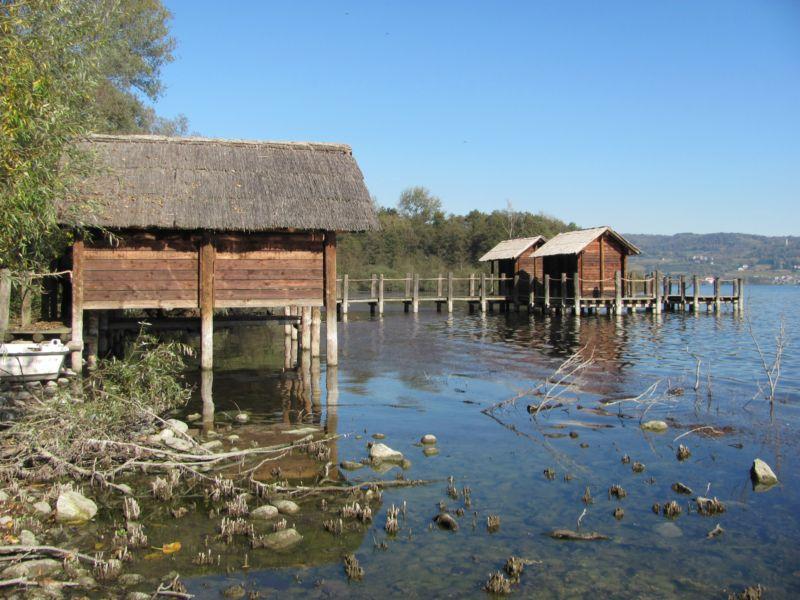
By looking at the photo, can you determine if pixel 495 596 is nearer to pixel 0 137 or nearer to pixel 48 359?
pixel 0 137

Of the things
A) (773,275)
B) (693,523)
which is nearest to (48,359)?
(693,523)

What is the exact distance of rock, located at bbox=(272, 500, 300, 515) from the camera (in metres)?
7.50

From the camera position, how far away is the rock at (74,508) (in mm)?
7125

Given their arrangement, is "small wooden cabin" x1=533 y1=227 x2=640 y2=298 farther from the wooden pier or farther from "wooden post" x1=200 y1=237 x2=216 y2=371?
"wooden post" x1=200 y1=237 x2=216 y2=371

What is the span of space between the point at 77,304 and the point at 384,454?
815cm

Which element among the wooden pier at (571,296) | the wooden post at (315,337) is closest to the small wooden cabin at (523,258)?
the wooden pier at (571,296)

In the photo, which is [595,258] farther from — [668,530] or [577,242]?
[668,530]

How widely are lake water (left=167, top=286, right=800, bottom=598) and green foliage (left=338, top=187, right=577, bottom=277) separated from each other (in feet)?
148

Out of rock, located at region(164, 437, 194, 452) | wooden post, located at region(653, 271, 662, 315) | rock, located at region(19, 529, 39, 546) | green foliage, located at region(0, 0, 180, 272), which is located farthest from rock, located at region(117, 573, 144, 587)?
wooden post, located at region(653, 271, 662, 315)

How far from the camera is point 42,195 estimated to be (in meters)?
9.33

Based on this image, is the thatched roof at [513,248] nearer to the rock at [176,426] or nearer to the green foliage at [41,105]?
the green foliage at [41,105]

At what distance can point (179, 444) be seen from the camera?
9.40m

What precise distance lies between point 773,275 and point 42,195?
19994cm

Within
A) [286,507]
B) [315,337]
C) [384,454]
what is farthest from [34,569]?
[315,337]
